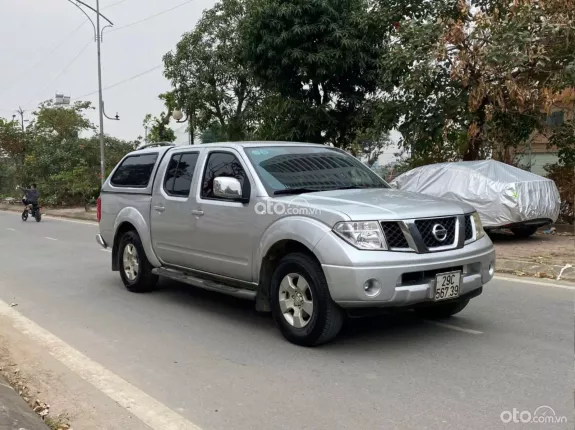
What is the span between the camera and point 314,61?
14.3m

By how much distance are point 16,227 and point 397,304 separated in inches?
700

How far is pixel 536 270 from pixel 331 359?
15.9ft

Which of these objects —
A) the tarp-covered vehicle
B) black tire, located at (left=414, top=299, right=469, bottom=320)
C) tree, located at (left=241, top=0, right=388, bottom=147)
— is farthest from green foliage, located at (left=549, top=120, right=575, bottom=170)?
black tire, located at (left=414, top=299, right=469, bottom=320)

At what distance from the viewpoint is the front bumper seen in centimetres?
437

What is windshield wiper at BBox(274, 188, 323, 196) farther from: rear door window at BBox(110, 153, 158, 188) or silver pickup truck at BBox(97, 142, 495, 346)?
rear door window at BBox(110, 153, 158, 188)

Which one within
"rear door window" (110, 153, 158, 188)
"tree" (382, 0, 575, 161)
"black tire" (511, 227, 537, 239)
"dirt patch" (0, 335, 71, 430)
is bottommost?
"dirt patch" (0, 335, 71, 430)

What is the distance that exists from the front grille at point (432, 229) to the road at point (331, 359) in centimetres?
90

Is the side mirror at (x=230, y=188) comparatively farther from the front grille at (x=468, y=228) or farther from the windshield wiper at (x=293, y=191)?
the front grille at (x=468, y=228)

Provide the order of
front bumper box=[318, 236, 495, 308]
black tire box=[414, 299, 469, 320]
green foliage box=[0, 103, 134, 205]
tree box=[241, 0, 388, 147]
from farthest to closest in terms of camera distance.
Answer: green foliage box=[0, 103, 134, 205]
tree box=[241, 0, 388, 147]
black tire box=[414, 299, 469, 320]
front bumper box=[318, 236, 495, 308]

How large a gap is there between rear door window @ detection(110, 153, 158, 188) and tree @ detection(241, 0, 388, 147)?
7689 mm

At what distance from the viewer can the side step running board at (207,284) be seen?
17.7 feet

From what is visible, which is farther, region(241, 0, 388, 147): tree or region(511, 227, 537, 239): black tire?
region(241, 0, 388, 147): tree

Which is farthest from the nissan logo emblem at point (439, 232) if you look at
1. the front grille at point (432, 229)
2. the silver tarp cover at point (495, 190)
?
the silver tarp cover at point (495, 190)

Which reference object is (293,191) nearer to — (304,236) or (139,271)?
(304,236)
